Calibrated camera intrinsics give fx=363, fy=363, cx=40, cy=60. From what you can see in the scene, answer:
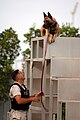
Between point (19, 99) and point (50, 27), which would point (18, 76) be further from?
point (50, 27)

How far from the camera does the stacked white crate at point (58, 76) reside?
557 cm

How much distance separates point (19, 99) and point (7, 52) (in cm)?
920

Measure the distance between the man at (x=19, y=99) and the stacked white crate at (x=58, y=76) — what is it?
1.14 meters

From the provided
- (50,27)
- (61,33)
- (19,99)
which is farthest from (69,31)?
(19,99)

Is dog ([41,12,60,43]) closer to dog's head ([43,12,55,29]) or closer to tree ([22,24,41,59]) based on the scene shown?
dog's head ([43,12,55,29])

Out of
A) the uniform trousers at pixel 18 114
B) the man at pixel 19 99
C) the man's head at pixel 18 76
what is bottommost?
the uniform trousers at pixel 18 114

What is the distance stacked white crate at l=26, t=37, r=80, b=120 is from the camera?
5.57 meters

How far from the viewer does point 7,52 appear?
13.5 meters

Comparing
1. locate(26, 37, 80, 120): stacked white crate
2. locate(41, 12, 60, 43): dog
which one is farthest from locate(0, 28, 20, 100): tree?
locate(41, 12, 60, 43): dog

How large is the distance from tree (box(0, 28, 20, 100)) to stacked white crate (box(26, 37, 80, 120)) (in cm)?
688

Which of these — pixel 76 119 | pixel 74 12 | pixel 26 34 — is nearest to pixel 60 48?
pixel 76 119

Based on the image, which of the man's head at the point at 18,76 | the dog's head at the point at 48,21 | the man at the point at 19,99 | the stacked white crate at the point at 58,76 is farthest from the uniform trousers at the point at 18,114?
the dog's head at the point at 48,21

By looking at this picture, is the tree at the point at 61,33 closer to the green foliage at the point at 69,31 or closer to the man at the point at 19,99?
the green foliage at the point at 69,31

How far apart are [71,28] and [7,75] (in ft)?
9.51
